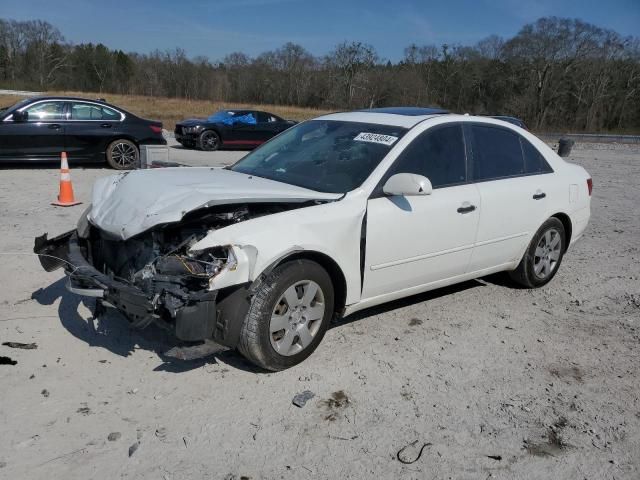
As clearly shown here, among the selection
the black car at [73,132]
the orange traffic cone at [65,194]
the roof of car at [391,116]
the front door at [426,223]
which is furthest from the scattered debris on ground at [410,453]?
the black car at [73,132]

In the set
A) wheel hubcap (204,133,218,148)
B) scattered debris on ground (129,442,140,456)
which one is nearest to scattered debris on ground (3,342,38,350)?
scattered debris on ground (129,442,140,456)

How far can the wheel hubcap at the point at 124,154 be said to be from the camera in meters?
12.6

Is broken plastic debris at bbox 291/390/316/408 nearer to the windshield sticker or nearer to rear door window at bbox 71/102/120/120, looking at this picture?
the windshield sticker

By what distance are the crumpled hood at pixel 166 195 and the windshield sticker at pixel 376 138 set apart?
74 cm

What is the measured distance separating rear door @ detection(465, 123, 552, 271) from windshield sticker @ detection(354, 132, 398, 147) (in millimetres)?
843

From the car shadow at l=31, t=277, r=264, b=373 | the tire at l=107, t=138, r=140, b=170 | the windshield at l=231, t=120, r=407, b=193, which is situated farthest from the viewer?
the tire at l=107, t=138, r=140, b=170

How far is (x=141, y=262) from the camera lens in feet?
12.6

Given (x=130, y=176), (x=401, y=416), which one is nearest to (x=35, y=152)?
(x=130, y=176)

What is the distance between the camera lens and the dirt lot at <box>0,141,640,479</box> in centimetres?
299

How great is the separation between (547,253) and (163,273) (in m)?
3.94

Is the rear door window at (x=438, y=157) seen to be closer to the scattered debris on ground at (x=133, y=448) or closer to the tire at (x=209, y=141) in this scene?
the scattered debris on ground at (x=133, y=448)

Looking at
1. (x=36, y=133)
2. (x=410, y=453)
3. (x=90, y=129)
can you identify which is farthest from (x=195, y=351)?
(x=90, y=129)

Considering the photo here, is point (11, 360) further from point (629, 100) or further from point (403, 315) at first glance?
point (629, 100)

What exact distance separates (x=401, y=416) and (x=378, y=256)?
1.20 meters
